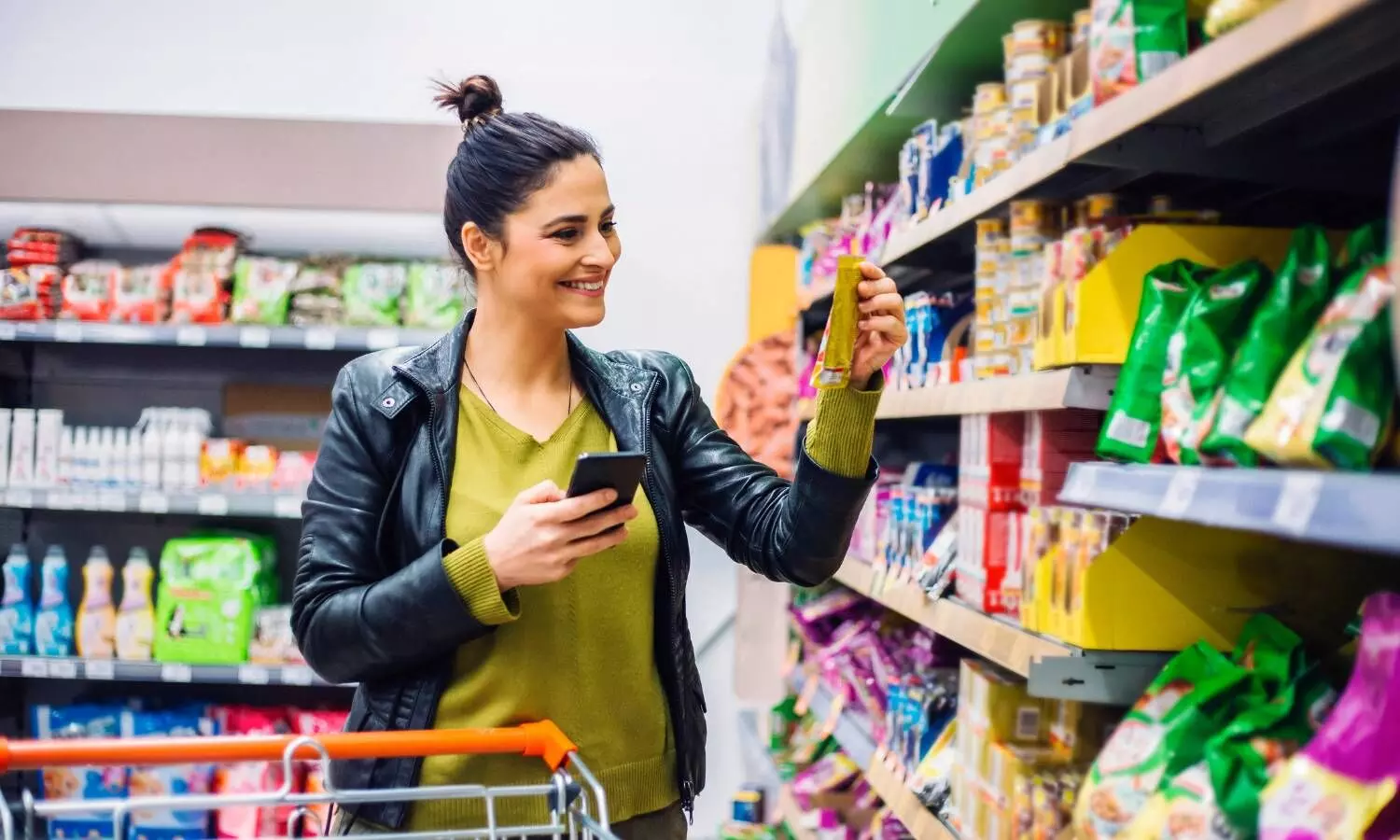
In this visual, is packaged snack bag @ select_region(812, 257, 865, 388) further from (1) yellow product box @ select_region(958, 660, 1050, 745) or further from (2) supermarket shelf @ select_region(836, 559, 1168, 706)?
(1) yellow product box @ select_region(958, 660, 1050, 745)

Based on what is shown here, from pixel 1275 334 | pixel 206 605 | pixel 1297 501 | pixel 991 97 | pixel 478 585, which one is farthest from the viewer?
pixel 206 605

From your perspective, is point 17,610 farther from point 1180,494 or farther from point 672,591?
point 1180,494

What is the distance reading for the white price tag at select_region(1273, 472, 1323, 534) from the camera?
3.52 feet

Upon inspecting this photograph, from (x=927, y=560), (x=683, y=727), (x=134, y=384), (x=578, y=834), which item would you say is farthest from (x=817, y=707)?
(x=134, y=384)

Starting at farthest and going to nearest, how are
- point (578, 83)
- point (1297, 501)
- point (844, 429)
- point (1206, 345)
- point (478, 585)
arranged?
point (578, 83), point (844, 429), point (478, 585), point (1206, 345), point (1297, 501)

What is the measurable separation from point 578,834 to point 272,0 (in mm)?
4239

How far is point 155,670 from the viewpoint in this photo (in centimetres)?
372

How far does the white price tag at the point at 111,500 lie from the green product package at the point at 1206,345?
3.19m

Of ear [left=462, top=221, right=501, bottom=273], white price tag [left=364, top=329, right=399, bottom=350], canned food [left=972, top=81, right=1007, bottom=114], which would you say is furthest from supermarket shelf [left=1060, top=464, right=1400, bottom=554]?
white price tag [left=364, top=329, right=399, bottom=350]

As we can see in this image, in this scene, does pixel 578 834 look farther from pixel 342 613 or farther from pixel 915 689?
pixel 915 689

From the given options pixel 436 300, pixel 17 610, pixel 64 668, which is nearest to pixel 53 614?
pixel 17 610

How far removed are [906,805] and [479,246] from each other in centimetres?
142

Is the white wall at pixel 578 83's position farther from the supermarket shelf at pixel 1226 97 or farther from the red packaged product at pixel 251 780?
the supermarket shelf at pixel 1226 97

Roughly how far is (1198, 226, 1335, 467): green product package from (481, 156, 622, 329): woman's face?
816 mm
